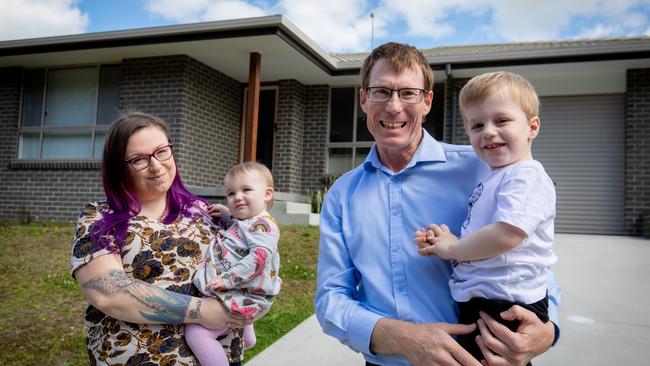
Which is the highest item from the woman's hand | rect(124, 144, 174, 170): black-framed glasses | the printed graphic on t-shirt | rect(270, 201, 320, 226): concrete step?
rect(124, 144, 174, 170): black-framed glasses

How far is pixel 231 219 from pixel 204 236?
209 millimetres

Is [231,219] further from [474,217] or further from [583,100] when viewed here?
[583,100]

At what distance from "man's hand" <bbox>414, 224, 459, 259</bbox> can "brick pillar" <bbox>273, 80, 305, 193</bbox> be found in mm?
9954

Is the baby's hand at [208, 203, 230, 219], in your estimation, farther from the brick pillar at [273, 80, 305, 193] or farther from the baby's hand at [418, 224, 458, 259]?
the brick pillar at [273, 80, 305, 193]

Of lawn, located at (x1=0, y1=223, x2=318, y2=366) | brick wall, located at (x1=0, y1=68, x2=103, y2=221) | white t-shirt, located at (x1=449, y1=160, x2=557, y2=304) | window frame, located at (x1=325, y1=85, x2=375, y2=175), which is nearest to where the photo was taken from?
white t-shirt, located at (x1=449, y1=160, x2=557, y2=304)

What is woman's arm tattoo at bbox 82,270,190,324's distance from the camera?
5.97 feet

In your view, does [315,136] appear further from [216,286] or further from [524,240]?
[524,240]

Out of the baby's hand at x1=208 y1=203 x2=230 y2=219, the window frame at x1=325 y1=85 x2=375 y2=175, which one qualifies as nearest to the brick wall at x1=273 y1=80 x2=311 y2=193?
the window frame at x1=325 y1=85 x2=375 y2=175

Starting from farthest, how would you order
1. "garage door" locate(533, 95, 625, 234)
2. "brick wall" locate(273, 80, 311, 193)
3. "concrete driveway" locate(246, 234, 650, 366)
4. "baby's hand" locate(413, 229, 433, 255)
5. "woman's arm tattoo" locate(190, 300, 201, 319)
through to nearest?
"brick wall" locate(273, 80, 311, 193) < "garage door" locate(533, 95, 625, 234) < "concrete driveway" locate(246, 234, 650, 366) < "woman's arm tattoo" locate(190, 300, 201, 319) < "baby's hand" locate(413, 229, 433, 255)

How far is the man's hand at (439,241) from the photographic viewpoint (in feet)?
5.27

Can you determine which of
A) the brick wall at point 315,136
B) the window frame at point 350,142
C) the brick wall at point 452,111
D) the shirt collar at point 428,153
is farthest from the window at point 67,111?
the shirt collar at point 428,153

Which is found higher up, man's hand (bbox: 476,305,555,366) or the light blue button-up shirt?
the light blue button-up shirt

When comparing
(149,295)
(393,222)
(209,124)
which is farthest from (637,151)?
(149,295)

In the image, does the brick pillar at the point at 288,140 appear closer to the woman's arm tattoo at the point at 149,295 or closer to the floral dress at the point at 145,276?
the floral dress at the point at 145,276
